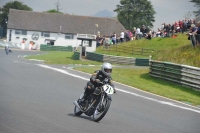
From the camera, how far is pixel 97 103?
12.1 meters

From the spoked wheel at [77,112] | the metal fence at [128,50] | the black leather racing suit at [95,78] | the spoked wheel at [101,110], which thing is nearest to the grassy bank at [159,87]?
the spoked wheel at [77,112]

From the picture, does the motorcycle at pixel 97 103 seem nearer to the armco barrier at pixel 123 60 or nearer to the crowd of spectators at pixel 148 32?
the crowd of spectators at pixel 148 32

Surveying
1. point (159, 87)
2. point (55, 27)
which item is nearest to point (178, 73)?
point (159, 87)

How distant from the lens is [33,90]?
1712 cm

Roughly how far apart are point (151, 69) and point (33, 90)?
12771mm

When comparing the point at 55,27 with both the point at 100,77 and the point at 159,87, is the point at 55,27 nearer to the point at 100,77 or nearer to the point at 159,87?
the point at 159,87

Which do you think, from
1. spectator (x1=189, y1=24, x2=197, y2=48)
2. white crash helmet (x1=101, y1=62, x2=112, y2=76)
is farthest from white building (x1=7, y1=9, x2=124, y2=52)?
white crash helmet (x1=101, y1=62, x2=112, y2=76)

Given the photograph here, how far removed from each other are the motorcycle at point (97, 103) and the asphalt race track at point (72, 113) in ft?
0.57

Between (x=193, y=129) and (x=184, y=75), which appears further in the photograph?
(x=184, y=75)

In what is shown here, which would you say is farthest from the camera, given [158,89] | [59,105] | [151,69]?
[151,69]

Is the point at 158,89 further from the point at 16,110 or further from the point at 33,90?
the point at 16,110

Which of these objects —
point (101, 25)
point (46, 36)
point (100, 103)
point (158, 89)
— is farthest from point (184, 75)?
point (46, 36)

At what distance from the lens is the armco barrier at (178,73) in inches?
914

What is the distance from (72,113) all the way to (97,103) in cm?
99
